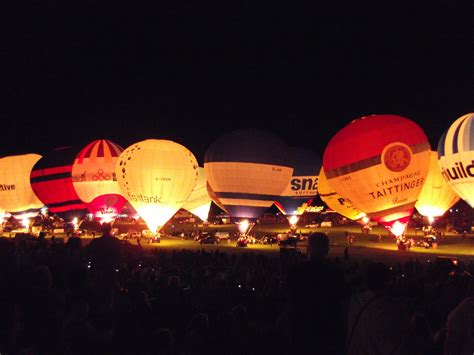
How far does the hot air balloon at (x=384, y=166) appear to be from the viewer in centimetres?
1789

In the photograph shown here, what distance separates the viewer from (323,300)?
2.90m

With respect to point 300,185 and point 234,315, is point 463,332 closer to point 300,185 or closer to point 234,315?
point 234,315

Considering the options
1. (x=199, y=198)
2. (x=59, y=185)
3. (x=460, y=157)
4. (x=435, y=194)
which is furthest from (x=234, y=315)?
(x=199, y=198)

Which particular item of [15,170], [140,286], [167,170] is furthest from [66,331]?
[15,170]

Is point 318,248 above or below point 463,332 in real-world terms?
above

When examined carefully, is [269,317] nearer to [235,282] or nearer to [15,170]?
[235,282]

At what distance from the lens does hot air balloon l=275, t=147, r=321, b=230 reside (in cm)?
2700

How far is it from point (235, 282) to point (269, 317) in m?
1.91

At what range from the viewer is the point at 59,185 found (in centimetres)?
2559

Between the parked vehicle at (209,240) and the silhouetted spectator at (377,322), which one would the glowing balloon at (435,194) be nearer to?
the parked vehicle at (209,240)

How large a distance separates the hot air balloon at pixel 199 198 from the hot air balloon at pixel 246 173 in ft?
23.7

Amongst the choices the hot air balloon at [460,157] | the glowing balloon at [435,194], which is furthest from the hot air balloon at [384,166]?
the glowing balloon at [435,194]

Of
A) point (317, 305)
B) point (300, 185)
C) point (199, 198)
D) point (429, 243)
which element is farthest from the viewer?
point (199, 198)

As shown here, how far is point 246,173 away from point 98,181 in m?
6.63
